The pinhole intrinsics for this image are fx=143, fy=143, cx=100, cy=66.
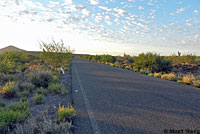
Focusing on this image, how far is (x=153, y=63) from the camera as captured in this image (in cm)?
1942

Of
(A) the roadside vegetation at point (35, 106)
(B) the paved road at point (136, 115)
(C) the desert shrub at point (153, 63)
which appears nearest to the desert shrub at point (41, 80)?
(A) the roadside vegetation at point (35, 106)

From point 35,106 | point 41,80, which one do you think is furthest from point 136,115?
point 41,80

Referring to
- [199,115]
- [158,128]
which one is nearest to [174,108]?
[199,115]

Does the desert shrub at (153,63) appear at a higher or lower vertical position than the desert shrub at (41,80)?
higher

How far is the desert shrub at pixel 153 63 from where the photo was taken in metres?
18.6

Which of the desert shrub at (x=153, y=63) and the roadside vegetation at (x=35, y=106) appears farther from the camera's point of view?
the desert shrub at (x=153, y=63)

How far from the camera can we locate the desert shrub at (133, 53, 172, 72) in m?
18.6

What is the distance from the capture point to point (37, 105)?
18.3ft

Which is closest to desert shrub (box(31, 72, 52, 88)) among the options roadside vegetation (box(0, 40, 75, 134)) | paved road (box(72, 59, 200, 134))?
roadside vegetation (box(0, 40, 75, 134))

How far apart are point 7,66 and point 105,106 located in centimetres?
1168

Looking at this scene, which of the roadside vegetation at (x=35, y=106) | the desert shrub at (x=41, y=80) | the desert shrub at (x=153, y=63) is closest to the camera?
the roadside vegetation at (x=35, y=106)

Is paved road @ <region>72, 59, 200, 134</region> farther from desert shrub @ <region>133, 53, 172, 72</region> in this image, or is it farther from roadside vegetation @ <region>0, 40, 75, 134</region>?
desert shrub @ <region>133, 53, 172, 72</region>

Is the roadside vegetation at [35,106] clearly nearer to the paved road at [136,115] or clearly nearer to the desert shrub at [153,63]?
the paved road at [136,115]

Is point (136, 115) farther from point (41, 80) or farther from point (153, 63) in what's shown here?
point (153, 63)
